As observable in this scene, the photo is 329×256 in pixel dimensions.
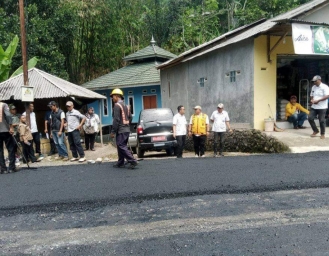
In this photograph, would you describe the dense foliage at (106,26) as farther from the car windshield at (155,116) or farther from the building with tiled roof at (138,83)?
the car windshield at (155,116)

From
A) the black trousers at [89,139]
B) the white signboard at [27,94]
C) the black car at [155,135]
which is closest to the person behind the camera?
the white signboard at [27,94]

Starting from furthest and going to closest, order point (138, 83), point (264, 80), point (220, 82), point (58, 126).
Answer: point (138, 83) < point (220, 82) < point (264, 80) < point (58, 126)

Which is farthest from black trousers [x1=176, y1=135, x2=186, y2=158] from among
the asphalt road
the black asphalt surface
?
the asphalt road

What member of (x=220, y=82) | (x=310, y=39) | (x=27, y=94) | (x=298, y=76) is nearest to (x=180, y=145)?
(x=220, y=82)

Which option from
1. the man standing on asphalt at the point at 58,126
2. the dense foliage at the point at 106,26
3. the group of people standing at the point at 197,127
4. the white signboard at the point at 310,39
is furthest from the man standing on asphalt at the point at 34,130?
the dense foliage at the point at 106,26

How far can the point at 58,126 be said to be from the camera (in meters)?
9.27

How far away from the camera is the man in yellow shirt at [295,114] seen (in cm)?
1084

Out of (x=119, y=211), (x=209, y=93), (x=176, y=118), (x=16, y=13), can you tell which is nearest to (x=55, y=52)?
(x=16, y=13)

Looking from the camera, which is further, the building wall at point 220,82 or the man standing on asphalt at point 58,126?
the building wall at point 220,82

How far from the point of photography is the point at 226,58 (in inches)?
470

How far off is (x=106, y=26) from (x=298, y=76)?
715 inches

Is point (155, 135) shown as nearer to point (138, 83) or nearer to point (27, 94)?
point (27, 94)

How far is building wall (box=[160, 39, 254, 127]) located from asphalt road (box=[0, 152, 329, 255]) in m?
4.80

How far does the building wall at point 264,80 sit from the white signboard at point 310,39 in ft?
3.68
